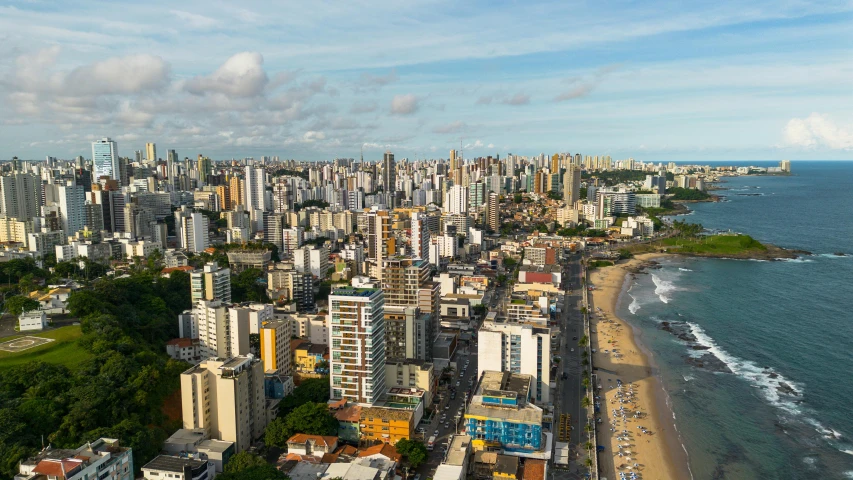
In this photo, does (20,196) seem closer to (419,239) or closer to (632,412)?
(419,239)

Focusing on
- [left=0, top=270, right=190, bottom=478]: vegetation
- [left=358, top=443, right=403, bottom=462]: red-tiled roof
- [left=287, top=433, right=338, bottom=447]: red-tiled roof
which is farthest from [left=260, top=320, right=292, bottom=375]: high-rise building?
[left=358, top=443, right=403, bottom=462]: red-tiled roof

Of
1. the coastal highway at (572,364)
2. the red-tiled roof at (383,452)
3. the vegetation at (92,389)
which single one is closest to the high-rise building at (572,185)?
the coastal highway at (572,364)

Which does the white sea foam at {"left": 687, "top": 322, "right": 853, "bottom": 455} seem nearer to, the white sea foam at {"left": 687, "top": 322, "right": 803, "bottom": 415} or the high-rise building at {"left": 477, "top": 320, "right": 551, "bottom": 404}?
the white sea foam at {"left": 687, "top": 322, "right": 803, "bottom": 415}

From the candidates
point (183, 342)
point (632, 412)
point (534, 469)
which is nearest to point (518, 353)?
point (632, 412)

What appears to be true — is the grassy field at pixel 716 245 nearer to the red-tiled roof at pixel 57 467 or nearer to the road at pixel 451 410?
the road at pixel 451 410

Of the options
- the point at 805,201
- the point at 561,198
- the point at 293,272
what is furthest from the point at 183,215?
the point at 805,201

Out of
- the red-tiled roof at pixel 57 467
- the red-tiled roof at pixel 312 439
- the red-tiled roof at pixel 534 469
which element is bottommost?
the red-tiled roof at pixel 534 469
